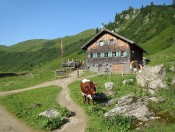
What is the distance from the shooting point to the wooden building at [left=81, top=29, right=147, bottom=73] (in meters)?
57.8

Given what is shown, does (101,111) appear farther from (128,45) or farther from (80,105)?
(128,45)

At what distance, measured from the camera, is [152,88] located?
96.6 feet

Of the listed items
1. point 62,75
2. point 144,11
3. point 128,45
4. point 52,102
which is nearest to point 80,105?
point 52,102

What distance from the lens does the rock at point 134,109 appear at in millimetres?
21561

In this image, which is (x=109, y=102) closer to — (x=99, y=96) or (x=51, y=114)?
(x=99, y=96)

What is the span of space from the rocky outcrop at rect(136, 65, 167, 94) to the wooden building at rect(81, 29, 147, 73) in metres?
22.6

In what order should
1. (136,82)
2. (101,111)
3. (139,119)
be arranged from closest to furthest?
(139,119) < (101,111) < (136,82)

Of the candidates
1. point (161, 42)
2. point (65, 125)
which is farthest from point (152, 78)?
point (161, 42)

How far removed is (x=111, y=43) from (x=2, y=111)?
35.6 metres

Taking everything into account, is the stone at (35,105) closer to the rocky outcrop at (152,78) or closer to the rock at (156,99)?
the rock at (156,99)

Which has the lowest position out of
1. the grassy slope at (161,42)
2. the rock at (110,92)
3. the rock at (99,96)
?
the rock at (99,96)

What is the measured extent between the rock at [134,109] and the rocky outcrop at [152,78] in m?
4.22

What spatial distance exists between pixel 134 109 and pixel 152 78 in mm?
9090

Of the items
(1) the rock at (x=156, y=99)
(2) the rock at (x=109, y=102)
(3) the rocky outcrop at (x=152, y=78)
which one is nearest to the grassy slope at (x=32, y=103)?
(2) the rock at (x=109, y=102)
